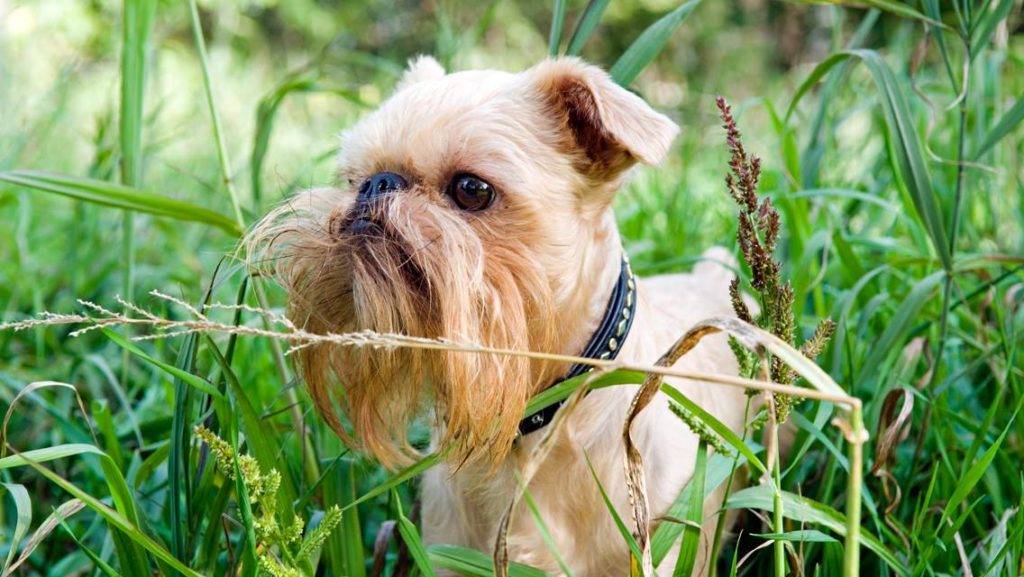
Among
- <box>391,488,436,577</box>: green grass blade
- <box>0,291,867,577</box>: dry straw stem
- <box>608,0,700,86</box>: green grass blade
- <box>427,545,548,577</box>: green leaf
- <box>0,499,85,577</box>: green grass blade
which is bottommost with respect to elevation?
<box>427,545,548,577</box>: green leaf

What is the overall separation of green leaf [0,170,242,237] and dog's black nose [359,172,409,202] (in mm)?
363

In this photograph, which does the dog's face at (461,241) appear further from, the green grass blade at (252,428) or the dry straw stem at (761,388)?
the dry straw stem at (761,388)

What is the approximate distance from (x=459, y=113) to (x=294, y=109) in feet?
23.1

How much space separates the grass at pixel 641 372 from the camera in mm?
1785

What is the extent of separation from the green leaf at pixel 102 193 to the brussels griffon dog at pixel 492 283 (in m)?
0.20

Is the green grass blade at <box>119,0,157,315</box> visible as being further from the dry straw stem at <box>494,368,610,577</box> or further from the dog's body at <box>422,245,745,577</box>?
the dry straw stem at <box>494,368,610,577</box>

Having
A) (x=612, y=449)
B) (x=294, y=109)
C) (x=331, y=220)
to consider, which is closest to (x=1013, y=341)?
(x=612, y=449)

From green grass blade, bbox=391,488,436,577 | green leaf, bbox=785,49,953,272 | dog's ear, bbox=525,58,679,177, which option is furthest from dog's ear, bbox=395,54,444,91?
green grass blade, bbox=391,488,436,577

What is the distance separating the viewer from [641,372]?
4.58ft

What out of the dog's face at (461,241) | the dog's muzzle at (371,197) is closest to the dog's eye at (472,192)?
the dog's face at (461,241)

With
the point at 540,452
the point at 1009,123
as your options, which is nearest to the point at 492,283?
the point at 540,452

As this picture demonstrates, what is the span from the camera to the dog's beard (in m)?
1.78

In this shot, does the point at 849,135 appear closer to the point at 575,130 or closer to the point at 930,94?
the point at 930,94

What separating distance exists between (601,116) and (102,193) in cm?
101
